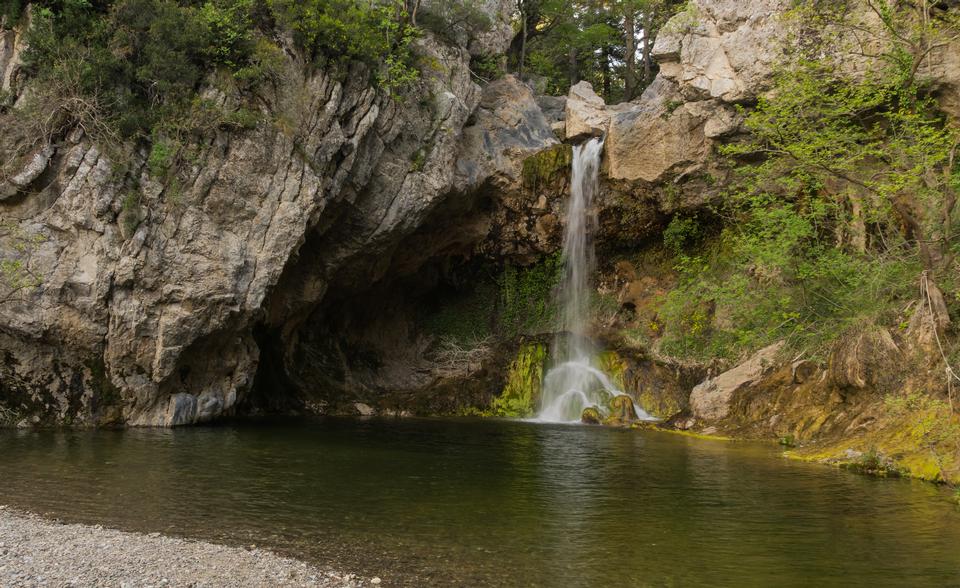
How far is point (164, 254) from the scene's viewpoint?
56.3ft

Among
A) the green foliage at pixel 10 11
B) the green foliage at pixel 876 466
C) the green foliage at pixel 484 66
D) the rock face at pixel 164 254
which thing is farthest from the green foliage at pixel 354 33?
the green foliage at pixel 876 466

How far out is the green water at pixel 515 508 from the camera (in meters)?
6.87

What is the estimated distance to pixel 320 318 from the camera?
25547mm

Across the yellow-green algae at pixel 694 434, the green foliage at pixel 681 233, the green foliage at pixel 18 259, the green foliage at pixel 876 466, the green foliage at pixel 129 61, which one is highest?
the green foliage at pixel 129 61

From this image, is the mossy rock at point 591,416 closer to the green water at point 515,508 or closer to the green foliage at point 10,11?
the green water at point 515,508

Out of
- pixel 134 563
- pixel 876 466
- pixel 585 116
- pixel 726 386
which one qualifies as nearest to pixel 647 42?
pixel 585 116

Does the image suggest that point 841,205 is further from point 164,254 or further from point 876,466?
point 164,254

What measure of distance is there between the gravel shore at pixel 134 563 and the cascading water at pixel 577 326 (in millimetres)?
16259

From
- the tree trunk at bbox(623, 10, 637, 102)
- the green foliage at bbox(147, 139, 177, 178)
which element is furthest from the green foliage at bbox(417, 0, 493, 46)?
the green foliage at bbox(147, 139, 177, 178)

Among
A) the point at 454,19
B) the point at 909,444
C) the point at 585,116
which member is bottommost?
the point at 909,444

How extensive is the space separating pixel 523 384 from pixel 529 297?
4.90 metres

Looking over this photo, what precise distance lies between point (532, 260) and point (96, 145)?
646 inches

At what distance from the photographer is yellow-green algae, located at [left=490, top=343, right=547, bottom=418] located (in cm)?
2397

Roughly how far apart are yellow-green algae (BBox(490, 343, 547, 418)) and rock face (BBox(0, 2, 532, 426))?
8581 mm
